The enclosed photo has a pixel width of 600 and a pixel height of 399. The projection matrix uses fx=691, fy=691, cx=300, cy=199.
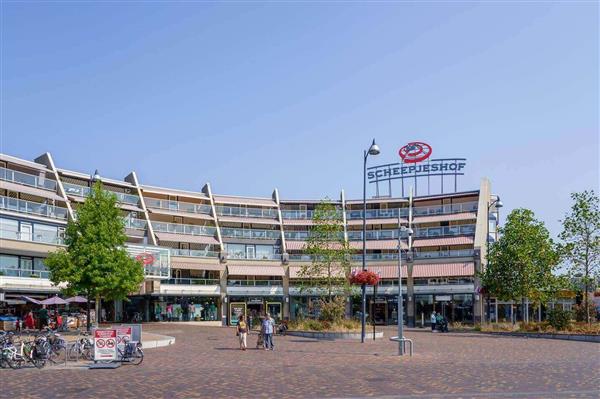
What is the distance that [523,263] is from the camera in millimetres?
48906

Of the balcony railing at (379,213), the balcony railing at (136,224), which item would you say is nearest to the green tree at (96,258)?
the balcony railing at (136,224)

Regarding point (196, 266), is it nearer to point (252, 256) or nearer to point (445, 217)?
point (252, 256)

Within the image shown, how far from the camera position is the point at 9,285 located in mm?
51750

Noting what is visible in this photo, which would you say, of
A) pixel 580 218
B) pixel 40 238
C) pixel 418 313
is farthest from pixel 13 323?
pixel 418 313

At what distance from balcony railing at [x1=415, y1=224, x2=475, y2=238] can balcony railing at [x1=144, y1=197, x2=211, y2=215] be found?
24.0 meters

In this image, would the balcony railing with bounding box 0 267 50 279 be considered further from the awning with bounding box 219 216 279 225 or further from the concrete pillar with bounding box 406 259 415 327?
the concrete pillar with bounding box 406 259 415 327

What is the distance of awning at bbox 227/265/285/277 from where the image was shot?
75.5m

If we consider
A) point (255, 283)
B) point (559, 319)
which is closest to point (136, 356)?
point (559, 319)

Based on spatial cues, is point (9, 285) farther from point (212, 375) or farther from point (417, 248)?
point (417, 248)

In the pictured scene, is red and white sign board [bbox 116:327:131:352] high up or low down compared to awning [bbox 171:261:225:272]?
down

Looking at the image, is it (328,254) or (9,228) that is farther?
(9,228)

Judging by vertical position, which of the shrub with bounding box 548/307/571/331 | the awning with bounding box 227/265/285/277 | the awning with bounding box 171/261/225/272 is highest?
the awning with bounding box 171/261/225/272

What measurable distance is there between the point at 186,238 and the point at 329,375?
56.0 meters

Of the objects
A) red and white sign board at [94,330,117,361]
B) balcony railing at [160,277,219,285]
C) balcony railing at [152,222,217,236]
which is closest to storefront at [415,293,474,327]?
balcony railing at [160,277,219,285]
